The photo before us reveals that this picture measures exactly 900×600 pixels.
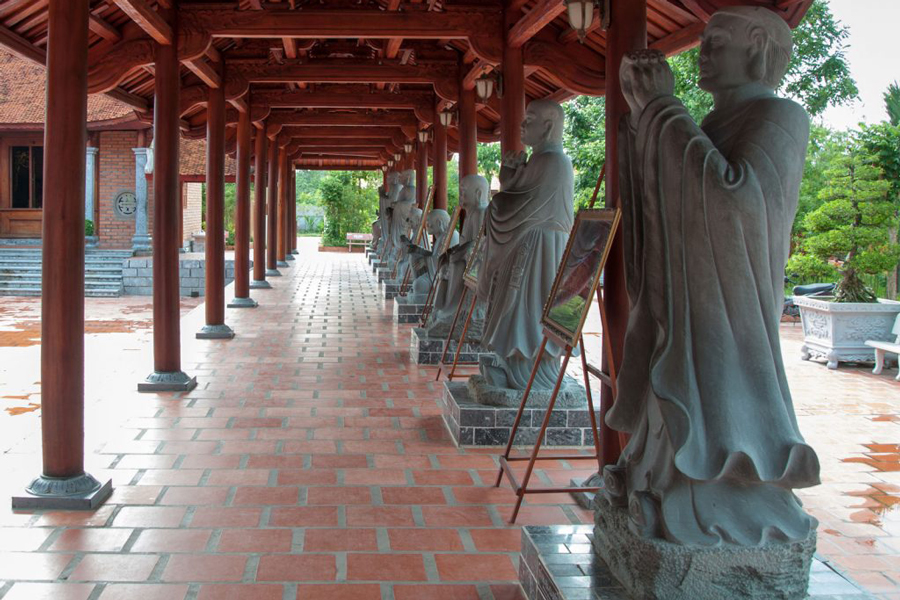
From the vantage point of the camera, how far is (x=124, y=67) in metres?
6.74

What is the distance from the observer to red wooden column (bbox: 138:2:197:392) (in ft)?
20.7

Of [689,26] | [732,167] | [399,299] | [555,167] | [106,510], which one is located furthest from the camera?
[399,299]

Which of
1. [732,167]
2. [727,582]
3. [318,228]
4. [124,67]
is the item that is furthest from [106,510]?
[318,228]

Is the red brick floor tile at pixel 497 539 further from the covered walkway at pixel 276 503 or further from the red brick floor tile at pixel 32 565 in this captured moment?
the red brick floor tile at pixel 32 565

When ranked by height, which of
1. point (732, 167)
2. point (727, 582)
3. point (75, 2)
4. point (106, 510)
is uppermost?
point (75, 2)

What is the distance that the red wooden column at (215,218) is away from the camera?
8656mm

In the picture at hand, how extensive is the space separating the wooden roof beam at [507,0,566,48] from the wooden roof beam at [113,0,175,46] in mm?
2771

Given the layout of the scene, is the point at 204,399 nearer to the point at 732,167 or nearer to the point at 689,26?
the point at 689,26

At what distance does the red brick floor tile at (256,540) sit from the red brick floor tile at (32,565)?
1.98ft

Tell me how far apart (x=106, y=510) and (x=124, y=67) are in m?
4.17

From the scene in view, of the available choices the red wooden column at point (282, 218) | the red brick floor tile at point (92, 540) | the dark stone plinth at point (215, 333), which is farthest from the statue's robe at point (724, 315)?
the red wooden column at point (282, 218)

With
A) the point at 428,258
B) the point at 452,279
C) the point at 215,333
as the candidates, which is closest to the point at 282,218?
the point at 428,258

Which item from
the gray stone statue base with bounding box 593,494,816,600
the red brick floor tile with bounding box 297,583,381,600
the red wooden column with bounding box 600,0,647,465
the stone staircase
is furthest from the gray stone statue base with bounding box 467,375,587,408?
the stone staircase

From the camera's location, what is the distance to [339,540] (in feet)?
11.6
